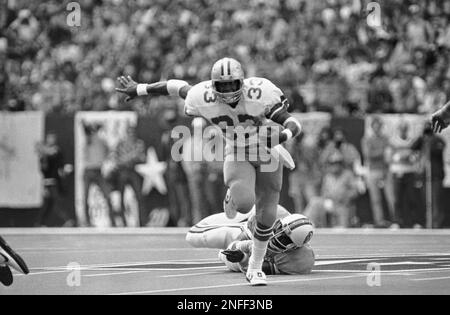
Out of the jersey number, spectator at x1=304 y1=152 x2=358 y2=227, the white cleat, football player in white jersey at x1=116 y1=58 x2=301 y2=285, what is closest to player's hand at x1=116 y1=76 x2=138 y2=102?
football player in white jersey at x1=116 y1=58 x2=301 y2=285

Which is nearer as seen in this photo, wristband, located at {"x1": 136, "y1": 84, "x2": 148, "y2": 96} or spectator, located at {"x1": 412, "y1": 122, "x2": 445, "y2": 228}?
wristband, located at {"x1": 136, "y1": 84, "x2": 148, "y2": 96}

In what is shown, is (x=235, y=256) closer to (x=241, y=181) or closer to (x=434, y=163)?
(x=241, y=181)

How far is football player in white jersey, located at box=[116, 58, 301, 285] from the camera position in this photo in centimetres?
948

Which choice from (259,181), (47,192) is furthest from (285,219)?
(47,192)

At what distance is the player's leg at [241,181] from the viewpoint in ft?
31.7

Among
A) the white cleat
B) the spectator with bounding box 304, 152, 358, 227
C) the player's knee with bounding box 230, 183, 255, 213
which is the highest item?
the player's knee with bounding box 230, 183, 255, 213

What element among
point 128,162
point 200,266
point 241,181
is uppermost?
point 241,181

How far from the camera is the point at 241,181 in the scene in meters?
9.66

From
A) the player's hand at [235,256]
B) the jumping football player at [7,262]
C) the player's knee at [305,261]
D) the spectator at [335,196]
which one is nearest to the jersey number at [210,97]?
the player's hand at [235,256]

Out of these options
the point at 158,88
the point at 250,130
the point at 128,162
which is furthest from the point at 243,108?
the point at 128,162

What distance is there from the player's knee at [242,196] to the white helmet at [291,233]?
0.46 meters

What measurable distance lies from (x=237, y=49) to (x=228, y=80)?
10.5m

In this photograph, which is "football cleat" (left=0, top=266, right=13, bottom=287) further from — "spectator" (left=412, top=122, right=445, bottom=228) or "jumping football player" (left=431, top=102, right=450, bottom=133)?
"spectator" (left=412, top=122, right=445, bottom=228)
